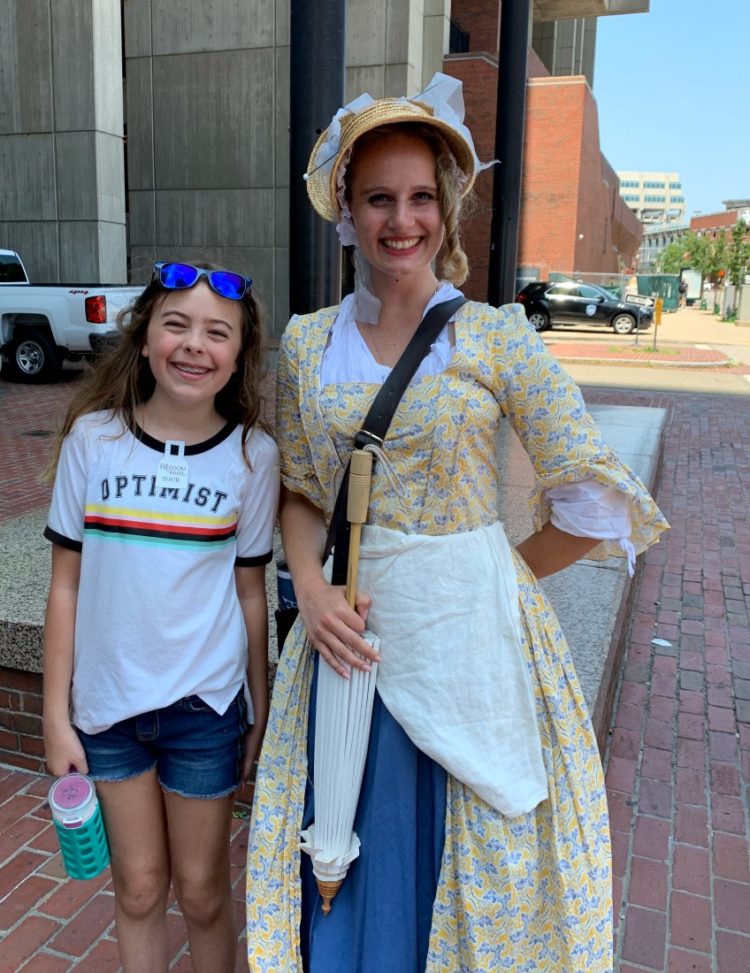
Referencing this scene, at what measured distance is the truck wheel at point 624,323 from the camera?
27.9 meters

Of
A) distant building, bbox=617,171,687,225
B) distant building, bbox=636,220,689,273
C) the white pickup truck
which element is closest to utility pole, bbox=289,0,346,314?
the white pickup truck

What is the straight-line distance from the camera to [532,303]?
28.4 m

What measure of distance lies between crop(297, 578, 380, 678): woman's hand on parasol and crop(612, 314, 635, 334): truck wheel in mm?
27976

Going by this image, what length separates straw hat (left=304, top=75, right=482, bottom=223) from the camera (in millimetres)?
1606

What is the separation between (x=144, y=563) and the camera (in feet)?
5.66

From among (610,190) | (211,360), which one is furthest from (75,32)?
(610,190)

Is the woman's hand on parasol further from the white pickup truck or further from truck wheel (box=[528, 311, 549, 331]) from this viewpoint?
truck wheel (box=[528, 311, 549, 331])

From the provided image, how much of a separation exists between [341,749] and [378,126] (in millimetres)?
1161

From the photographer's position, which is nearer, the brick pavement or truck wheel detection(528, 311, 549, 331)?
the brick pavement

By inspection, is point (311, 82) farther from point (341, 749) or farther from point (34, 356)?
point (34, 356)

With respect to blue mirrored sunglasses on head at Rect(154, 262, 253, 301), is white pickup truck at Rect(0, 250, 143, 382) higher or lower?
lower

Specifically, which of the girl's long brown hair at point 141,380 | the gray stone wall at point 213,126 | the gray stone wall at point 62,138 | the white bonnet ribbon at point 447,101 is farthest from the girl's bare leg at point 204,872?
the gray stone wall at point 213,126

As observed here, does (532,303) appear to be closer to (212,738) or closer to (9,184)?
(9,184)

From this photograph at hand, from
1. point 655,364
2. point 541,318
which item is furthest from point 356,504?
point 541,318
